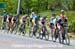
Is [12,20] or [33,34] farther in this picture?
[12,20]

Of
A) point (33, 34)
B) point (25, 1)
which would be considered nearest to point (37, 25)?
point (33, 34)

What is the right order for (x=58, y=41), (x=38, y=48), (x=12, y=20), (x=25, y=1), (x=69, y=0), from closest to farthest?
(x=38, y=48)
(x=58, y=41)
(x=12, y=20)
(x=69, y=0)
(x=25, y=1)

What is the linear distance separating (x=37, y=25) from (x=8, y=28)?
21.9ft

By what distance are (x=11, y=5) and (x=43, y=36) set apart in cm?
2889

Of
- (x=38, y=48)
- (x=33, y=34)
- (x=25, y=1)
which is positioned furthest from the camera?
(x=25, y=1)

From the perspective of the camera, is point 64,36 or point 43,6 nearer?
point 64,36

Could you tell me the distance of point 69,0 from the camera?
4475 centimetres

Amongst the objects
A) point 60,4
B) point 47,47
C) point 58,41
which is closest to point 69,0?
point 60,4

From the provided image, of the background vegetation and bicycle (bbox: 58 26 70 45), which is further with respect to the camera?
the background vegetation

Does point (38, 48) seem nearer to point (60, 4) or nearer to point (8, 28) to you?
point (8, 28)

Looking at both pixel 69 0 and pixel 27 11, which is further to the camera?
pixel 27 11

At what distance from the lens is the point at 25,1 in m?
52.7

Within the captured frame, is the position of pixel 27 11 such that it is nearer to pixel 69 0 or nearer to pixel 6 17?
pixel 69 0

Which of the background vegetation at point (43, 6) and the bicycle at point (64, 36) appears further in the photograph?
the background vegetation at point (43, 6)
